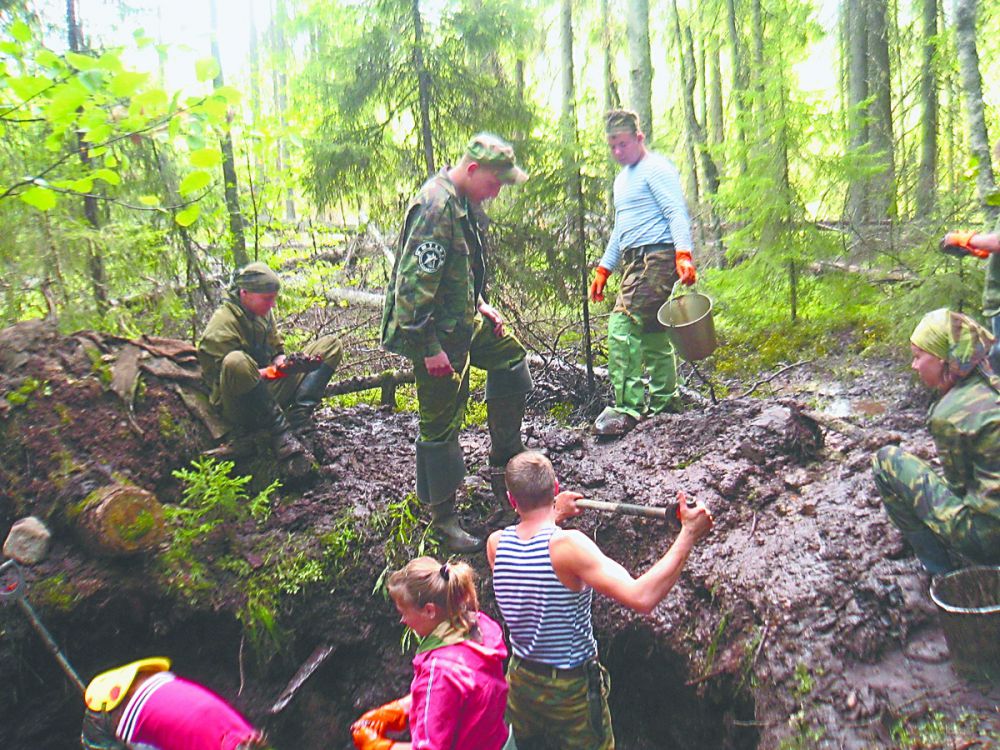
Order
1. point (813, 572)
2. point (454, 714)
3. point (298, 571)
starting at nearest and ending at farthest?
point (454, 714)
point (813, 572)
point (298, 571)

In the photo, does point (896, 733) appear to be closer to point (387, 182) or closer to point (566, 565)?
point (566, 565)

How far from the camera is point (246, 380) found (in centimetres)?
479

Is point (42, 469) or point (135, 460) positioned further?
point (135, 460)

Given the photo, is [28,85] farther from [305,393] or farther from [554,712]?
[554,712]

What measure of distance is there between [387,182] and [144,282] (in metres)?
2.71

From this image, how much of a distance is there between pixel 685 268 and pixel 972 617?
3.06 metres

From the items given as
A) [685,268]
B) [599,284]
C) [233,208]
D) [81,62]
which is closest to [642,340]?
[599,284]

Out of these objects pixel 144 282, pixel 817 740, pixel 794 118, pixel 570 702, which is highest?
pixel 794 118

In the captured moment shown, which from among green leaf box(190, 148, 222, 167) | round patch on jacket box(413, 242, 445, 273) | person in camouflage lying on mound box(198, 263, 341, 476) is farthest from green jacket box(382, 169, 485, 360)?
person in camouflage lying on mound box(198, 263, 341, 476)

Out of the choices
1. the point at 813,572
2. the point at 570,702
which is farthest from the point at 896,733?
the point at 570,702

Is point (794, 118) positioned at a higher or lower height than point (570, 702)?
higher

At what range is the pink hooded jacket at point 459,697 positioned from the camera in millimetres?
2260

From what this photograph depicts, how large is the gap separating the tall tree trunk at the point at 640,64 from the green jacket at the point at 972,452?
5.66m

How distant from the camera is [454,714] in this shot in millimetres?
2275
